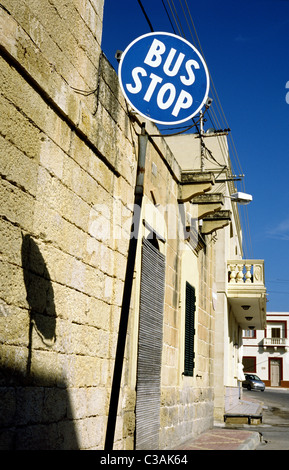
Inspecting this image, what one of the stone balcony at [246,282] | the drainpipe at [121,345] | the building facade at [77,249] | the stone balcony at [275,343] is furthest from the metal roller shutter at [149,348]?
the stone balcony at [275,343]

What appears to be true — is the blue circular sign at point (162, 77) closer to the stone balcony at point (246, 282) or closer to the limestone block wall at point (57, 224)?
the limestone block wall at point (57, 224)

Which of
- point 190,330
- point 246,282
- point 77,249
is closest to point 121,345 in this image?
point 77,249

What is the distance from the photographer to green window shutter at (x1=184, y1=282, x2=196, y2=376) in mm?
9617

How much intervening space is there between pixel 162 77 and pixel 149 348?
346 centimetres

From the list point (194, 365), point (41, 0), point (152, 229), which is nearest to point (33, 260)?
point (41, 0)

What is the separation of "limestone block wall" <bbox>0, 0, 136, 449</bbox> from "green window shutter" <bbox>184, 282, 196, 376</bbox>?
12.6 feet

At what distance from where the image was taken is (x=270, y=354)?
50344 millimetres

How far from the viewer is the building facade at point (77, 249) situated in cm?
390

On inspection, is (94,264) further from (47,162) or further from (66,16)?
(66,16)

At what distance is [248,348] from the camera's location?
50.8 metres

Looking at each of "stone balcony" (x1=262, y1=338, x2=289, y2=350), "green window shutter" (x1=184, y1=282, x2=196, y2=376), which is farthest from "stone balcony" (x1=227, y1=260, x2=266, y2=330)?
"stone balcony" (x1=262, y1=338, x2=289, y2=350)

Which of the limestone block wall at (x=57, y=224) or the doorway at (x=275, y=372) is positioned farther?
the doorway at (x=275, y=372)

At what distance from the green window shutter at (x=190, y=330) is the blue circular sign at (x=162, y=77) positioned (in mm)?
4993
